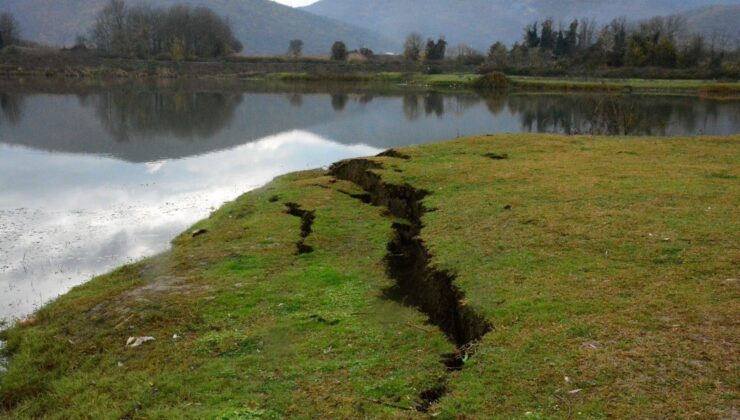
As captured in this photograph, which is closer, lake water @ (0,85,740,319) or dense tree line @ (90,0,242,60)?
lake water @ (0,85,740,319)

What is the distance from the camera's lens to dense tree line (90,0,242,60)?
155 m

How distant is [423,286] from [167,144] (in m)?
28.9

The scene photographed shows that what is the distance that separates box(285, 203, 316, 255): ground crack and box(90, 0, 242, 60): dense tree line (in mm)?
142094

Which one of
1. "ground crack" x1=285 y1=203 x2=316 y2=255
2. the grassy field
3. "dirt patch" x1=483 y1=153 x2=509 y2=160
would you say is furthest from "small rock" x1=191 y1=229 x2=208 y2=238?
"dirt patch" x1=483 y1=153 x2=509 y2=160

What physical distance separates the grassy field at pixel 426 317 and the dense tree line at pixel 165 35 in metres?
146

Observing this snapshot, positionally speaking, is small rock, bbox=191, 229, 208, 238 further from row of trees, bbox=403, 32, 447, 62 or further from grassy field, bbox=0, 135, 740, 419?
row of trees, bbox=403, 32, 447, 62

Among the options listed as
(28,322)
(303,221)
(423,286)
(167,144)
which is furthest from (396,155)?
(167,144)

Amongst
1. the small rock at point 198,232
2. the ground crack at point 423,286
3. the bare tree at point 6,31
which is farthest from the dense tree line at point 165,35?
the ground crack at point 423,286

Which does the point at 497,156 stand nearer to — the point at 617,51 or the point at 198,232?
the point at 198,232

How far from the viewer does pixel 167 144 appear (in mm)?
36500

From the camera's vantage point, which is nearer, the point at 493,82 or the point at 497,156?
the point at 497,156

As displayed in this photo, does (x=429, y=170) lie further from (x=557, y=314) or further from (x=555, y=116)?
(x=555, y=116)

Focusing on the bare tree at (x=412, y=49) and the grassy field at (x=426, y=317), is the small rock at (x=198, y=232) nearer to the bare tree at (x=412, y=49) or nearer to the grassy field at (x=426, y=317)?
the grassy field at (x=426, y=317)

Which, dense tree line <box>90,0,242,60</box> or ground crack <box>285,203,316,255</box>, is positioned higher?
dense tree line <box>90,0,242,60</box>
